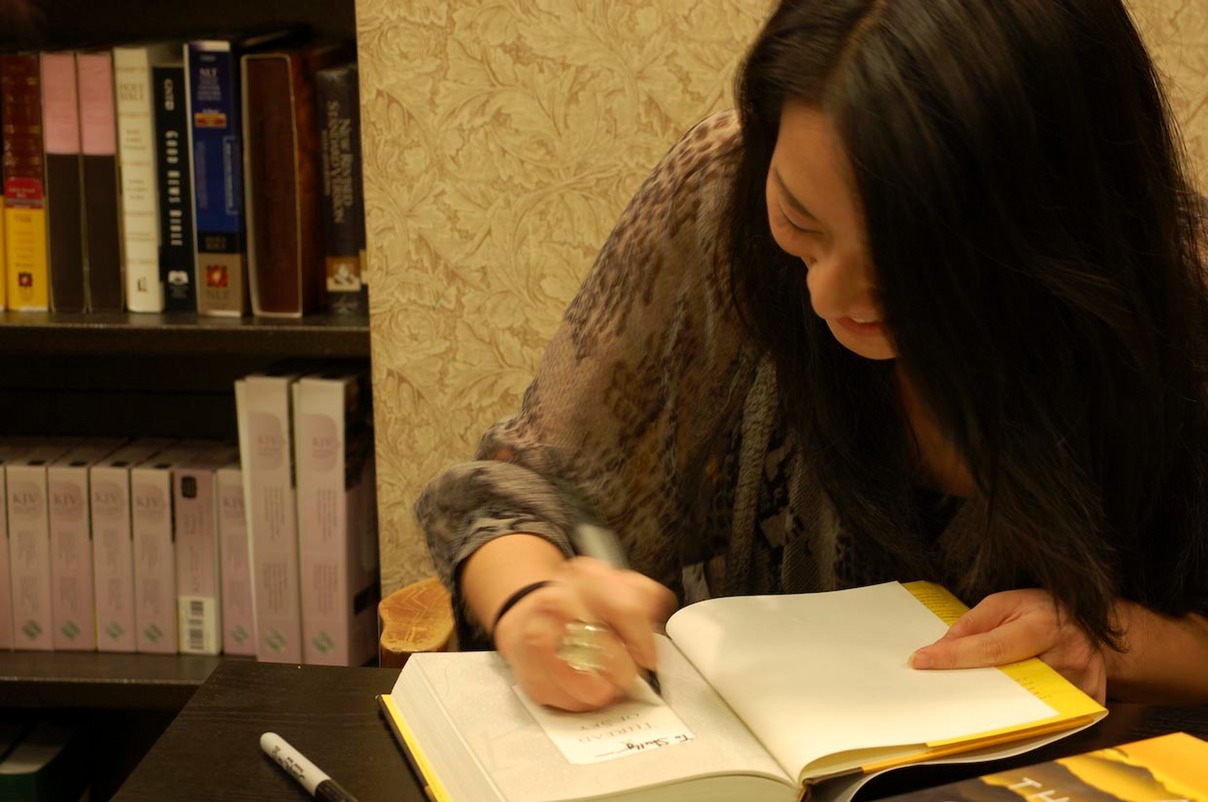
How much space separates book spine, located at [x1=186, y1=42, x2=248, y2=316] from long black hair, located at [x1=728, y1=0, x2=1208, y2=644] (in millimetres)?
808

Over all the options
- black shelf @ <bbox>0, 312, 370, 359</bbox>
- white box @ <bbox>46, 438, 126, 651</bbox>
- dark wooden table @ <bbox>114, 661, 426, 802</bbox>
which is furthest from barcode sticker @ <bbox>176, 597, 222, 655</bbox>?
dark wooden table @ <bbox>114, 661, 426, 802</bbox>

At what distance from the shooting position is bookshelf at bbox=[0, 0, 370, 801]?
1578 mm

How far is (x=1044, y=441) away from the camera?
860 millimetres

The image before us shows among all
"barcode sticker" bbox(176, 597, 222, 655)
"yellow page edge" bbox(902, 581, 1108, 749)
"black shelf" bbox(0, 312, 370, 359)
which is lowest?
"barcode sticker" bbox(176, 597, 222, 655)

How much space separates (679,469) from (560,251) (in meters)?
0.52

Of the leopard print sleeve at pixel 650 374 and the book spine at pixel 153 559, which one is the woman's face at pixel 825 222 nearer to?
the leopard print sleeve at pixel 650 374

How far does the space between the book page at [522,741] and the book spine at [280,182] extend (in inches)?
36.4

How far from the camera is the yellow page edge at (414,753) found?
66 centimetres

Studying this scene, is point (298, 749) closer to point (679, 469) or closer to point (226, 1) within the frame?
point (679, 469)

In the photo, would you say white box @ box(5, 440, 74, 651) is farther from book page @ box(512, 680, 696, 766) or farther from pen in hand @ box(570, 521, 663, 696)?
book page @ box(512, 680, 696, 766)

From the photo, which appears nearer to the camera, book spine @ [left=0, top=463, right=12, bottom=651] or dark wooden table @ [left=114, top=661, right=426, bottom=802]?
dark wooden table @ [left=114, top=661, right=426, bottom=802]

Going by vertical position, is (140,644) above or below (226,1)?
below

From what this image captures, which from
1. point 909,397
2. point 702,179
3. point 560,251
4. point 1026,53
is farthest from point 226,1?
point 1026,53

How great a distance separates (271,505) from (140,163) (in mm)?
449
